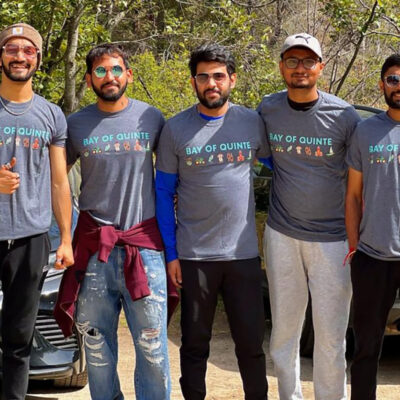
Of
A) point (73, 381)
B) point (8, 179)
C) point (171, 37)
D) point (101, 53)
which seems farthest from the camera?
point (171, 37)

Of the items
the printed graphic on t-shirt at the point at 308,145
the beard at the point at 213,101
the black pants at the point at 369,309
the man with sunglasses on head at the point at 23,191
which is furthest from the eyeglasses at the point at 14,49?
the black pants at the point at 369,309

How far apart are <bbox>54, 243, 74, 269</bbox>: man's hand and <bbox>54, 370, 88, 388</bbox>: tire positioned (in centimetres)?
143

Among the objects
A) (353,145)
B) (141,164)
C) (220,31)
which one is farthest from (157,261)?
(220,31)

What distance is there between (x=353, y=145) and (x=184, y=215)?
94cm

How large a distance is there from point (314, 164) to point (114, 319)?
4.31 feet

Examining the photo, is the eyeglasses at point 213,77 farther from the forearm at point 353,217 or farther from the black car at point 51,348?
the black car at point 51,348

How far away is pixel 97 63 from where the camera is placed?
439 centimetres

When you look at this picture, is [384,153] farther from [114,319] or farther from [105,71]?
[114,319]

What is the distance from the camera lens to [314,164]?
4480 mm

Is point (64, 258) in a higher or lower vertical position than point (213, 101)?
lower

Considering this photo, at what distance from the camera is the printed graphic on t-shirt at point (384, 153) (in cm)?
426

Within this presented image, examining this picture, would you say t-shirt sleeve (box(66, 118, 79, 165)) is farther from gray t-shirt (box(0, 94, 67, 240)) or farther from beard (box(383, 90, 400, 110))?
beard (box(383, 90, 400, 110))

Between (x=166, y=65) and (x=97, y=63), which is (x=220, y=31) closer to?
(x=166, y=65)

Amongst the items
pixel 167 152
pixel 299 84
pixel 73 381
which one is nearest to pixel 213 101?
pixel 167 152
